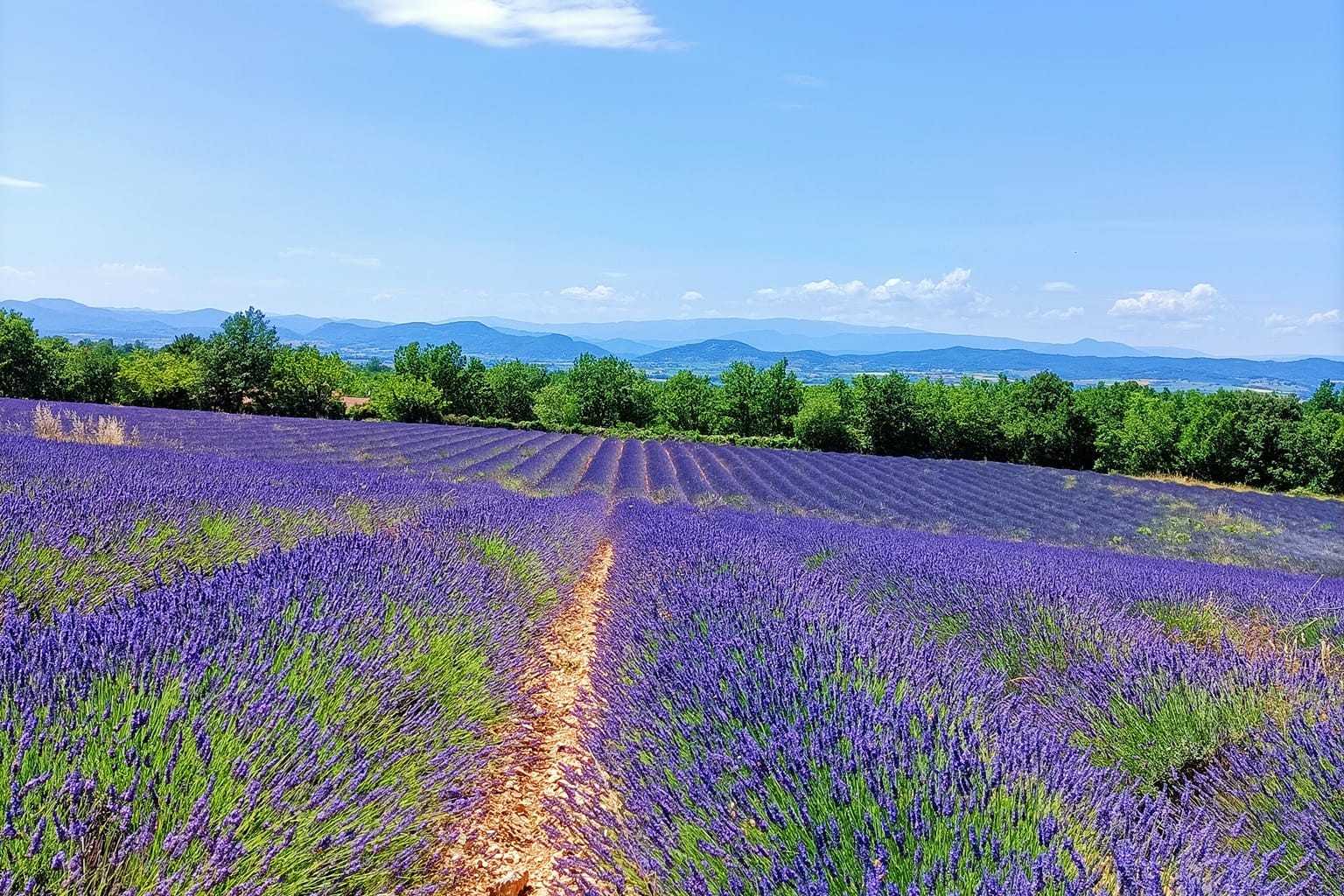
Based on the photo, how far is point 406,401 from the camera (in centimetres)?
3866

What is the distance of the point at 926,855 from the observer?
1.37m

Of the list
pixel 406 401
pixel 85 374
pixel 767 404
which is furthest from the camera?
pixel 767 404

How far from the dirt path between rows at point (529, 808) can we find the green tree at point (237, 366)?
3831 cm

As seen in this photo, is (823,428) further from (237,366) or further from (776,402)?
(237,366)

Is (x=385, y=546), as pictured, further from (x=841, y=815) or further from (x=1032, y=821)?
(x=1032, y=821)

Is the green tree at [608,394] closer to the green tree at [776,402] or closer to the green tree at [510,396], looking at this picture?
the green tree at [510,396]

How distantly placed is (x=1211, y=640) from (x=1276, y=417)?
121 ft

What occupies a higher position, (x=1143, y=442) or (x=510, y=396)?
(x=510, y=396)

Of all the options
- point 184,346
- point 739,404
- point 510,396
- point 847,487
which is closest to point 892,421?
point 739,404

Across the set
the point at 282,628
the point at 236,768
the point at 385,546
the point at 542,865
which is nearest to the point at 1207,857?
the point at 542,865

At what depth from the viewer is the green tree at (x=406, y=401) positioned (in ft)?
126

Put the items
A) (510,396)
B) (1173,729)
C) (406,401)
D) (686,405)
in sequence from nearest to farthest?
(1173,729) < (406,401) < (510,396) < (686,405)

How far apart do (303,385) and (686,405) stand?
2244 centimetres

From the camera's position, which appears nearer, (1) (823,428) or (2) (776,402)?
(1) (823,428)
